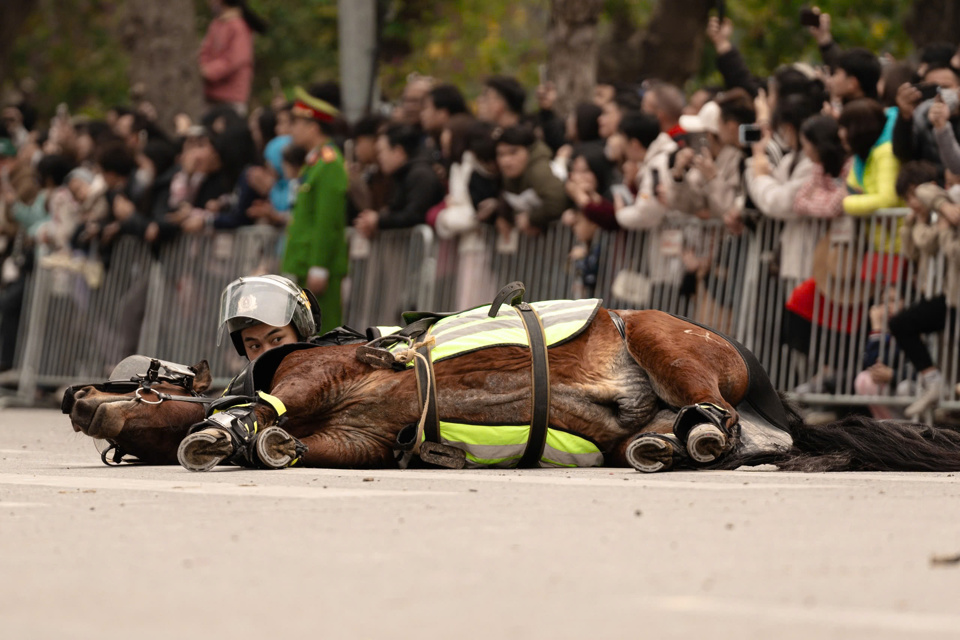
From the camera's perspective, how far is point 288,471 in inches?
266

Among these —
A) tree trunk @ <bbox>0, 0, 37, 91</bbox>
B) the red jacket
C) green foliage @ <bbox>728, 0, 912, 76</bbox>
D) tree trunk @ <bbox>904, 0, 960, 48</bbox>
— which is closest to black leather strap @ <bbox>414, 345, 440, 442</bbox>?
the red jacket

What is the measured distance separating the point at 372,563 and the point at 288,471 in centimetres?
285

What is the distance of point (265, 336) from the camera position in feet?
24.2

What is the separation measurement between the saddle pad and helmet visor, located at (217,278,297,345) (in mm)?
663

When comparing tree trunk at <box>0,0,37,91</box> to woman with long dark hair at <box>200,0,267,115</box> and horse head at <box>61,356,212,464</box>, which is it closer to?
woman with long dark hair at <box>200,0,267,115</box>

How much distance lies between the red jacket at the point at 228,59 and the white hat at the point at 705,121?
7.41 meters

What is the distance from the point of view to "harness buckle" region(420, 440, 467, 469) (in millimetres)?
6973

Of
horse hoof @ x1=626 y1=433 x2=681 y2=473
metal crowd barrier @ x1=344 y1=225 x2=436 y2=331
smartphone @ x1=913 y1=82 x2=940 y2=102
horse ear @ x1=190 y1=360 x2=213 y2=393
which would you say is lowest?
horse hoof @ x1=626 y1=433 x2=681 y2=473

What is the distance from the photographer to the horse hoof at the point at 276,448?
21.8ft

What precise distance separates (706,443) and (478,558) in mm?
2597

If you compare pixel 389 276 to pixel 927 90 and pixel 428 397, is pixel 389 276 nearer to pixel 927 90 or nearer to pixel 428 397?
pixel 927 90

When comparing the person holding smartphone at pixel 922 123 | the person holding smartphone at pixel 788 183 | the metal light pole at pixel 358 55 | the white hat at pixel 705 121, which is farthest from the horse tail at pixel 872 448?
the metal light pole at pixel 358 55

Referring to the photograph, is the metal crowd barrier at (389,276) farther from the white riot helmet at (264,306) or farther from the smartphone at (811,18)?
the white riot helmet at (264,306)

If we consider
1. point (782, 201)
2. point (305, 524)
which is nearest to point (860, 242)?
point (782, 201)
